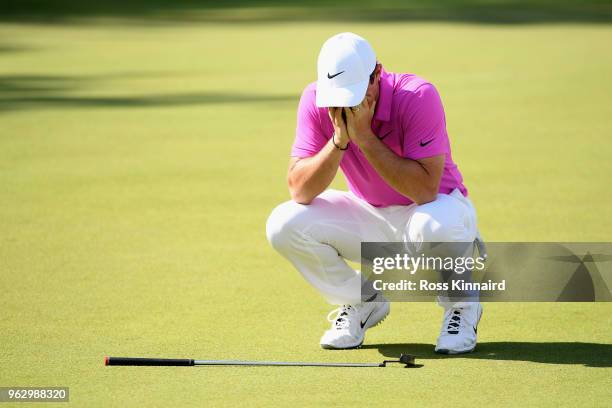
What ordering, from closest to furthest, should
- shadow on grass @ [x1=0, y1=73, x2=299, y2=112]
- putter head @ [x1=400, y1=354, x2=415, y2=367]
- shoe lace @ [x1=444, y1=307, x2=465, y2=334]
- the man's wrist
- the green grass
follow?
the green grass → putter head @ [x1=400, y1=354, x2=415, y2=367] → the man's wrist → shoe lace @ [x1=444, y1=307, x2=465, y2=334] → shadow on grass @ [x1=0, y1=73, x2=299, y2=112]

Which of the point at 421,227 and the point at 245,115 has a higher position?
the point at 245,115

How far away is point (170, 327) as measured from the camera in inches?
204

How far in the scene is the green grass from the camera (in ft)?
14.5

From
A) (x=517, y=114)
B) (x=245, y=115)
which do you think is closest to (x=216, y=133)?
(x=245, y=115)

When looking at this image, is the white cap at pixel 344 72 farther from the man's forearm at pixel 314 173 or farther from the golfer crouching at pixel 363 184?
the man's forearm at pixel 314 173

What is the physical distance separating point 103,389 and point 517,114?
801cm

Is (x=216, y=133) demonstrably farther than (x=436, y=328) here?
Yes

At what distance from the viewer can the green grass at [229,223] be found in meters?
4.43

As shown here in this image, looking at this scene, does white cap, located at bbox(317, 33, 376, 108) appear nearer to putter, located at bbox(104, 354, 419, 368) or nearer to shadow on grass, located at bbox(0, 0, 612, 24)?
putter, located at bbox(104, 354, 419, 368)

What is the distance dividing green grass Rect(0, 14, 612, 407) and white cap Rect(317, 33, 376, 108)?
1037 millimetres

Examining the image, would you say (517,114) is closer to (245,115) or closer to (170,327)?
(245,115)

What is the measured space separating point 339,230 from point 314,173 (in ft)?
1.00

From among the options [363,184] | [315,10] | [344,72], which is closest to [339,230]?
[363,184]

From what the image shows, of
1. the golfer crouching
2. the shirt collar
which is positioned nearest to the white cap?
the golfer crouching
